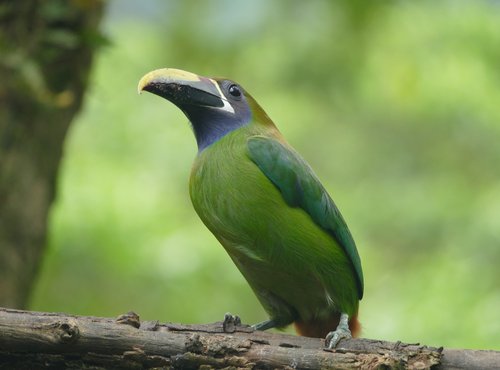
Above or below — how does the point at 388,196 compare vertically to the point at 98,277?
above

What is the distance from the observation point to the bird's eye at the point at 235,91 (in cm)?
470

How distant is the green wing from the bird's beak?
Result: 0.31 m

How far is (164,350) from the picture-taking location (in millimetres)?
3578

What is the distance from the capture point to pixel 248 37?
9.81m

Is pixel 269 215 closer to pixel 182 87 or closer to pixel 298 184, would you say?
pixel 298 184

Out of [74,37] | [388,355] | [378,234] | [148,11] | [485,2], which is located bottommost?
[388,355]

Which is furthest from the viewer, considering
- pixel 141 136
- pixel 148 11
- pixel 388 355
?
pixel 148 11

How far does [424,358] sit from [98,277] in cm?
431

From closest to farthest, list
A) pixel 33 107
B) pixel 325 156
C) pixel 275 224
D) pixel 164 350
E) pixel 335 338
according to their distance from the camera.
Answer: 1. pixel 164 350
2. pixel 335 338
3. pixel 275 224
4. pixel 33 107
5. pixel 325 156

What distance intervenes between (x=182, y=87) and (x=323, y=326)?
1.29 metres

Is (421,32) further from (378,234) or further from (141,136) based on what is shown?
(141,136)

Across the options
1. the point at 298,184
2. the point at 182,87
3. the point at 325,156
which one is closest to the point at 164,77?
the point at 182,87

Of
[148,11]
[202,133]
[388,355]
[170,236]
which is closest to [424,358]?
[388,355]

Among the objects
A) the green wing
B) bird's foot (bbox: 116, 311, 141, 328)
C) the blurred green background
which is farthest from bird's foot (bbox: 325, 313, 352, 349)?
the blurred green background
